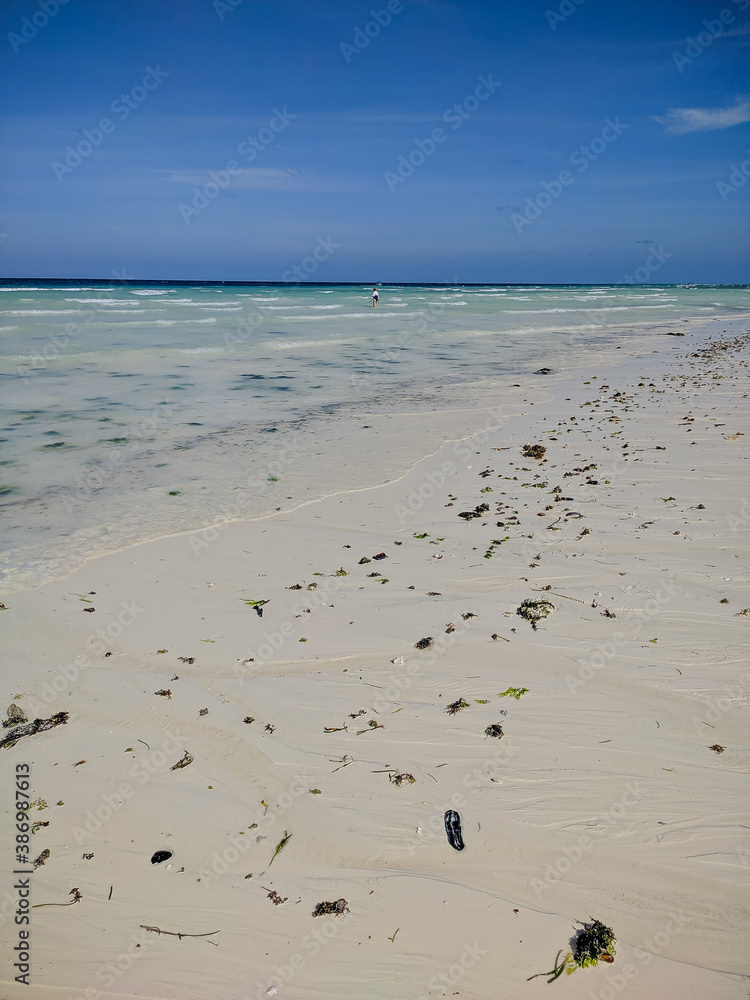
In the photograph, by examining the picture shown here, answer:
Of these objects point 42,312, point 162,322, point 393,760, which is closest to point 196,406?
point 393,760

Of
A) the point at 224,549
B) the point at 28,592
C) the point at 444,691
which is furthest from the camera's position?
the point at 224,549

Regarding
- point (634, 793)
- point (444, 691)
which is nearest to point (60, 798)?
point (444, 691)

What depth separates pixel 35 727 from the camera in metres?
3.31

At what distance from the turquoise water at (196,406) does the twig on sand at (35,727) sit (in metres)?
1.88

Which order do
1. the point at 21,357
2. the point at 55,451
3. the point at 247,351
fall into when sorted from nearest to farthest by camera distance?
the point at 55,451, the point at 21,357, the point at 247,351

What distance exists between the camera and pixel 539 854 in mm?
2508

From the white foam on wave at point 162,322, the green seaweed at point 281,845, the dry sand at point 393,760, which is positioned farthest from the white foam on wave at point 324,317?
the green seaweed at point 281,845

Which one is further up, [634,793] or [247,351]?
[247,351]

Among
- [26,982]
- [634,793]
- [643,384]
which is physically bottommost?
[26,982]

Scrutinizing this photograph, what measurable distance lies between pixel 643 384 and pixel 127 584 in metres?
11.2

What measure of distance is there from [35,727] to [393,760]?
6.51ft

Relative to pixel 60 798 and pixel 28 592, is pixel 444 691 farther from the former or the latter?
pixel 28 592

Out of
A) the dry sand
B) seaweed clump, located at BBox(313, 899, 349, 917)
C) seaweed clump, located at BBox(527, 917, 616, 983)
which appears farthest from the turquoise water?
seaweed clump, located at BBox(527, 917, 616, 983)

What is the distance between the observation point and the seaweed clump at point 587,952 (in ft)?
6.88
